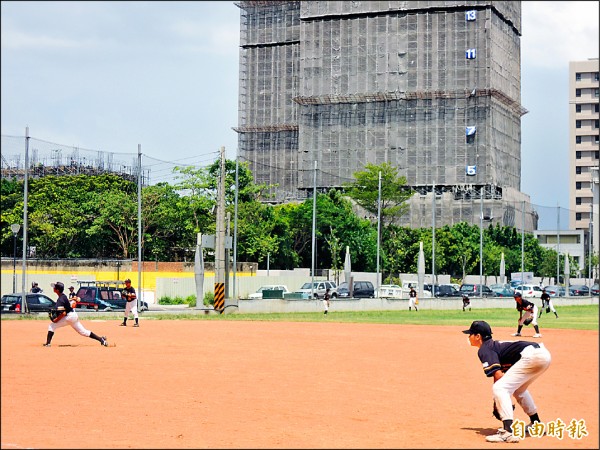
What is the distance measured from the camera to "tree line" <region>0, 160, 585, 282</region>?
74.1m

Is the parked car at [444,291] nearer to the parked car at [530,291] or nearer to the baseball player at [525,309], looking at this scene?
the parked car at [530,291]

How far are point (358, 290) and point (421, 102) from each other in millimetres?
54560

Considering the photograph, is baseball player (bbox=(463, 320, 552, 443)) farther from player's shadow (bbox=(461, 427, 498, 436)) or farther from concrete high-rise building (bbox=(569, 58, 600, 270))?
concrete high-rise building (bbox=(569, 58, 600, 270))

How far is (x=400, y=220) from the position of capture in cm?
12519

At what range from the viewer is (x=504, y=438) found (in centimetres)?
1353

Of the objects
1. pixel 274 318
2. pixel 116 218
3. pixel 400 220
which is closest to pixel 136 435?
pixel 274 318

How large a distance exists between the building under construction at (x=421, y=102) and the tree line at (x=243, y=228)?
9.84m

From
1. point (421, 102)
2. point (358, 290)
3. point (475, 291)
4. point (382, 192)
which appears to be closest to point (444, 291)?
point (475, 291)

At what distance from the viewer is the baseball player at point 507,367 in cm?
1348

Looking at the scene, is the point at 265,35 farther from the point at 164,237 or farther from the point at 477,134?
the point at 164,237

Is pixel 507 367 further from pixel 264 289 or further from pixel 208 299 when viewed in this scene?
pixel 264 289

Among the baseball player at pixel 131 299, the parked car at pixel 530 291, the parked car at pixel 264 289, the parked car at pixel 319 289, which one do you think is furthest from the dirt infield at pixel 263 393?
the parked car at pixel 530 291

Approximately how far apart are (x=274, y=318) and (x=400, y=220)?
74442 millimetres

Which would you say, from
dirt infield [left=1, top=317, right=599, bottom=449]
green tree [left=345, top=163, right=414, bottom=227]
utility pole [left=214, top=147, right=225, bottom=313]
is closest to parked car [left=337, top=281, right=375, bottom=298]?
utility pole [left=214, top=147, right=225, bottom=313]
